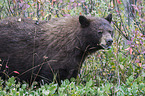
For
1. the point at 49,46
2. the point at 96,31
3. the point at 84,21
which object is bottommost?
the point at 49,46

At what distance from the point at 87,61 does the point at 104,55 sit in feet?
1.61

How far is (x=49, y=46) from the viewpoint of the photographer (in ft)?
15.6

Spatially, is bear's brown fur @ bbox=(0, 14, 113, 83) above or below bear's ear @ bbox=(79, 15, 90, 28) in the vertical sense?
below

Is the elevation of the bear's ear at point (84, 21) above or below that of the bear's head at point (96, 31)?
above

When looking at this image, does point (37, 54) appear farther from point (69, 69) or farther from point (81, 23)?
point (81, 23)

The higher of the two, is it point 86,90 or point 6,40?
point 6,40

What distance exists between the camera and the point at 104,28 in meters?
4.75

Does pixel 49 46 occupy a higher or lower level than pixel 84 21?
lower

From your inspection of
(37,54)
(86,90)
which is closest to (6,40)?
(37,54)

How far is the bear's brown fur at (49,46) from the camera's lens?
183 inches

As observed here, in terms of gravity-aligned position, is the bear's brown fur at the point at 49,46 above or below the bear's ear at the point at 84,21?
below

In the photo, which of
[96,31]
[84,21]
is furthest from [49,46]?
[96,31]

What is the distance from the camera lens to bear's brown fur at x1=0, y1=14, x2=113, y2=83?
466 centimetres

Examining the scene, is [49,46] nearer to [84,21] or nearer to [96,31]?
[84,21]
